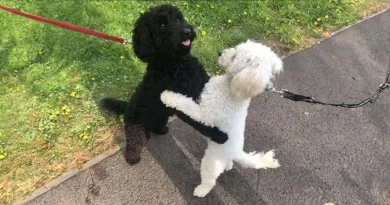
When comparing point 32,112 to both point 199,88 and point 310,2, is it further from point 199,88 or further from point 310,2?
point 310,2

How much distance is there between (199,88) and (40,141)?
172 cm

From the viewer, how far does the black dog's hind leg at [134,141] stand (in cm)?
326

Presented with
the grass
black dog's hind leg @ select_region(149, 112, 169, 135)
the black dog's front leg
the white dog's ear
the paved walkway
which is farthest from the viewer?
the grass

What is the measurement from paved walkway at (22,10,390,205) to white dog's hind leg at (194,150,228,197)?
0.12 m

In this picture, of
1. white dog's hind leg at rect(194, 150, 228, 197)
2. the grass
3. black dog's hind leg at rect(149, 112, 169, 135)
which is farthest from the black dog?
the grass

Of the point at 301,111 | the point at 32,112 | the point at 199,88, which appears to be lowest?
the point at 301,111

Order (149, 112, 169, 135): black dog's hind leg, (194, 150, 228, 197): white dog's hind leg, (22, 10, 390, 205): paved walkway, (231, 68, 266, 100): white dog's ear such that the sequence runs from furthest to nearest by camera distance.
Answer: (22, 10, 390, 205): paved walkway → (149, 112, 169, 135): black dog's hind leg → (194, 150, 228, 197): white dog's hind leg → (231, 68, 266, 100): white dog's ear

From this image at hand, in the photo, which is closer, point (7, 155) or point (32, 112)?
point (7, 155)

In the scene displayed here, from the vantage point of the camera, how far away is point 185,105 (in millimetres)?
2633

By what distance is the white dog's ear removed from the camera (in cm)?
222

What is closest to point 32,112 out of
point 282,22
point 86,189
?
point 86,189

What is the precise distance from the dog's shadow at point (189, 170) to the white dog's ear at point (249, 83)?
4.33 ft

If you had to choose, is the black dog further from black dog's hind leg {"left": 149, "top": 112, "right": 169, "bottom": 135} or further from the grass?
the grass

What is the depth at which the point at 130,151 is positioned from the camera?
3322mm
